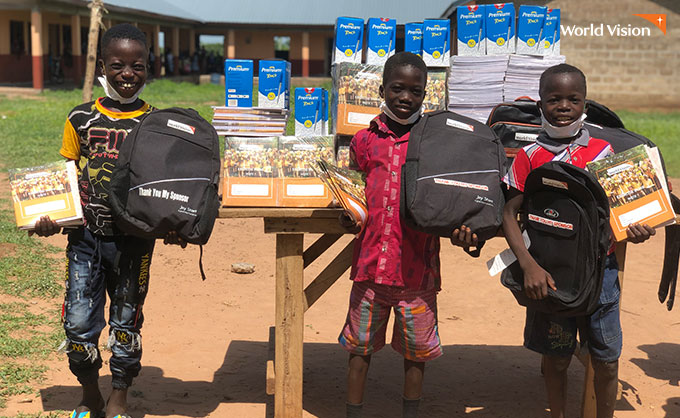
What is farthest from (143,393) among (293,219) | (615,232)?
(615,232)

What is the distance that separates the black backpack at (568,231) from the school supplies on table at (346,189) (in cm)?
71

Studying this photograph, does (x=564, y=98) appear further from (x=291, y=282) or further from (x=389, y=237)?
(x=291, y=282)

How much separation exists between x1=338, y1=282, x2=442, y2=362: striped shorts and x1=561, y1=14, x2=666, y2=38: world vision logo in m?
19.3

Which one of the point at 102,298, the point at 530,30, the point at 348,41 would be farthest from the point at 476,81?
the point at 102,298

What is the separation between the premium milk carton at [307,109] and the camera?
4016 mm

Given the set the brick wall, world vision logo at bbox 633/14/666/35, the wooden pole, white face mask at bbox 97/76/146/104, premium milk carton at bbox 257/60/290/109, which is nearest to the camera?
white face mask at bbox 97/76/146/104

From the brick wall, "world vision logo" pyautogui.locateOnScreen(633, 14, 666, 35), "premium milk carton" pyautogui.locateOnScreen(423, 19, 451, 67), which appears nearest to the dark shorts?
"premium milk carton" pyautogui.locateOnScreen(423, 19, 451, 67)

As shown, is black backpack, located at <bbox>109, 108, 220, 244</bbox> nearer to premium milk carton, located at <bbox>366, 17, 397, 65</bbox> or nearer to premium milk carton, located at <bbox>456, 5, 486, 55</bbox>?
premium milk carton, located at <bbox>366, 17, 397, 65</bbox>

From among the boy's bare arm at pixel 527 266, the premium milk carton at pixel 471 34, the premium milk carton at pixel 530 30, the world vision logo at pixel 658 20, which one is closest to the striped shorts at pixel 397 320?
the boy's bare arm at pixel 527 266

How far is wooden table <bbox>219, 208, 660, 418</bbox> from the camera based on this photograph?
11.8 ft

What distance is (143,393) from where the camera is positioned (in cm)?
420

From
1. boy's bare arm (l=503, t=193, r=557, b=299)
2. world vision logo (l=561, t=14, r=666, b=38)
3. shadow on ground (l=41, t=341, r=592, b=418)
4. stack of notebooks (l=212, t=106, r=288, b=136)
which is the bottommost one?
shadow on ground (l=41, t=341, r=592, b=418)

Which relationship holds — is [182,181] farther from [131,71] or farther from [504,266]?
[504,266]

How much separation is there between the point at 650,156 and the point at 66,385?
10.9ft
